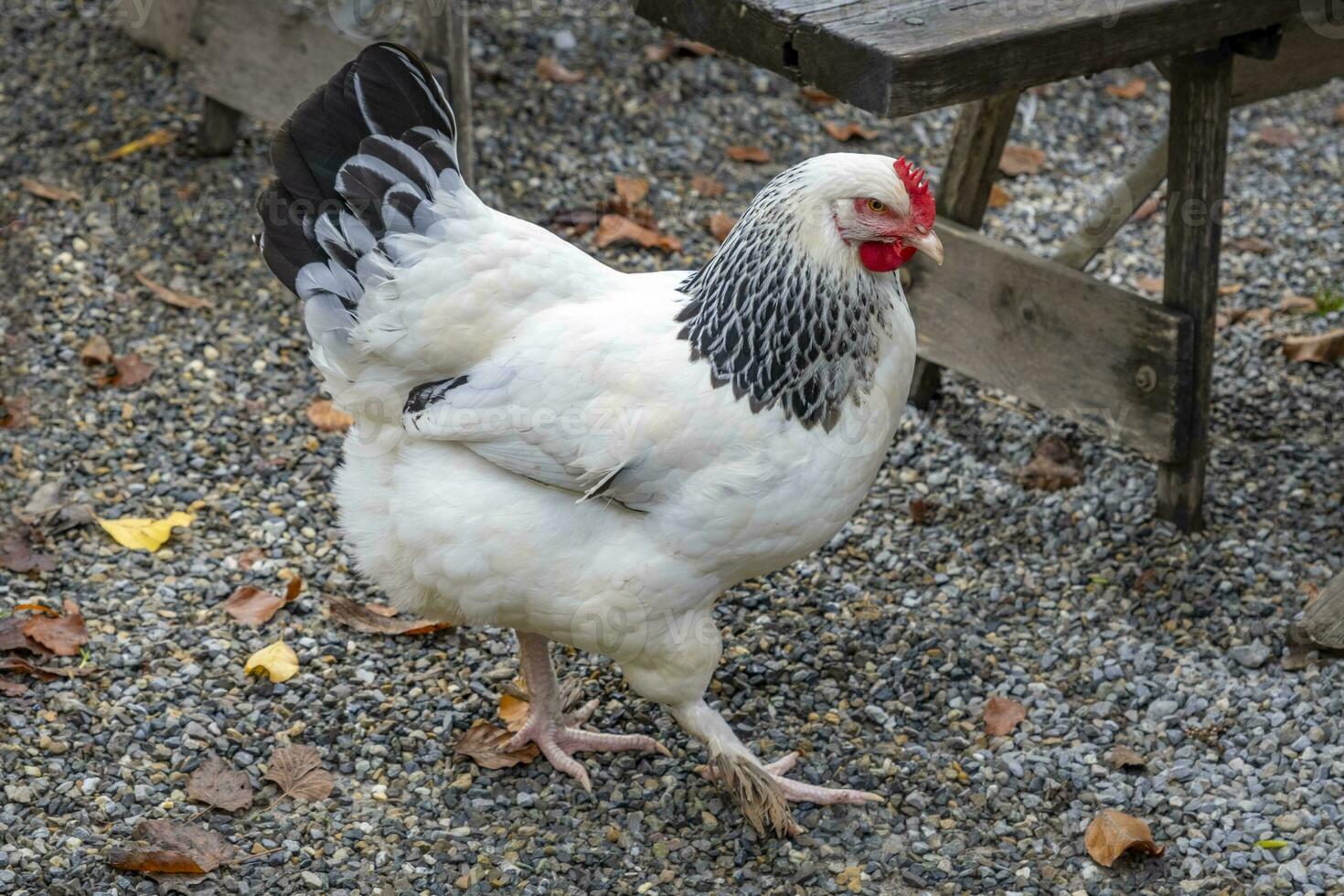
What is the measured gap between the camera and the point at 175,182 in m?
5.59

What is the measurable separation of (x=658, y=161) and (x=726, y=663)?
279 cm

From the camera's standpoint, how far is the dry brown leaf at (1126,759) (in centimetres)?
338

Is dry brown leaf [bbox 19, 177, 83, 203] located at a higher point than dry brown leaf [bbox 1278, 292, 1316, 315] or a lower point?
higher

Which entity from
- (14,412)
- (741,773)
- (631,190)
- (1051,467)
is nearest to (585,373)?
(741,773)

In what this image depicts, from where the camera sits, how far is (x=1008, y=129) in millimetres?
4355

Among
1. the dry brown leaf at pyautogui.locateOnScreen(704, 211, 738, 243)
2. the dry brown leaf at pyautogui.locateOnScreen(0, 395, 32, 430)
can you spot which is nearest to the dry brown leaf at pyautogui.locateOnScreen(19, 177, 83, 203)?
the dry brown leaf at pyautogui.locateOnScreen(0, 395, 32, 430)

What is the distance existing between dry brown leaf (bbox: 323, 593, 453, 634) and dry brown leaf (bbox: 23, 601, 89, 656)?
0.64 m

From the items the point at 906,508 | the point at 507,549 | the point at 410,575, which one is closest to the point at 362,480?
→ the point at 410,575

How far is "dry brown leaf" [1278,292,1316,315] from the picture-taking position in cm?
514

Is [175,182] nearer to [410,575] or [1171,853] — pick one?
[410,575]

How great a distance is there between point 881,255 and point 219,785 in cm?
194

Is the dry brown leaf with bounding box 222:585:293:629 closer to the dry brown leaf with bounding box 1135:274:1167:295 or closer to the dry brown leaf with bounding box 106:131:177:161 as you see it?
the dry brown leaf with bounding box 106:131:177:161

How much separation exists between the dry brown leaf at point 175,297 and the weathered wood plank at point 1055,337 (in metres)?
2.52

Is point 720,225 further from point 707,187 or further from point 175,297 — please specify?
point 175,297
